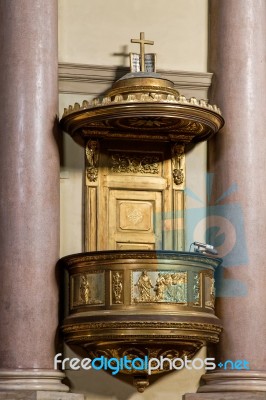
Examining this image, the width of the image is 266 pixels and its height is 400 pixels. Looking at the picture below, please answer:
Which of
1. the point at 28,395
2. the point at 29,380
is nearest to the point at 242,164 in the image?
the point at 29,380

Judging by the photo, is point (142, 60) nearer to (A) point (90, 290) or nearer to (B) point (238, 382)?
(A) point (90, 290)

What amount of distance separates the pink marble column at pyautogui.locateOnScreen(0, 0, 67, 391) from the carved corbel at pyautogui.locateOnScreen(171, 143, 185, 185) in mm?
1296

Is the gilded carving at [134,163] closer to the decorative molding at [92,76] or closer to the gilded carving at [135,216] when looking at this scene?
the gilded carving at [135,216]

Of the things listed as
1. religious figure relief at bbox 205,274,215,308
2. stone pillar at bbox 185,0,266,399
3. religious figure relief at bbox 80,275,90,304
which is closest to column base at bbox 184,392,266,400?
stone pillar at bbox 185,0,266,399

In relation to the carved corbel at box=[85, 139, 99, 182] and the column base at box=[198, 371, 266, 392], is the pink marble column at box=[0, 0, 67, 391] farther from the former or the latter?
the column base at box=[198, 371, 266, 392]

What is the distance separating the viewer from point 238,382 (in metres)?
11.2

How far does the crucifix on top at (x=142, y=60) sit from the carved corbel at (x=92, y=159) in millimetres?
850

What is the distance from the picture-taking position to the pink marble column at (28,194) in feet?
35.3

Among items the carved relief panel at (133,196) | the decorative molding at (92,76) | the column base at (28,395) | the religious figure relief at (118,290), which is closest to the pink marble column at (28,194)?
the column base at (28,395)

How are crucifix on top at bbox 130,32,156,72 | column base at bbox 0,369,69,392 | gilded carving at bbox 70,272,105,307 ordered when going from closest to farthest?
column base at bbox 0,369,69,392 → gilded carving at bbox 70,272,105,307 → crucifix on top at bbox 130,32,156,72

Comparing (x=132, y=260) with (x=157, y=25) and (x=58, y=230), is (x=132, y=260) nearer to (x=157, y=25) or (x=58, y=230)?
(x=58, y=230)

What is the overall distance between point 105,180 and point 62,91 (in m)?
1.00

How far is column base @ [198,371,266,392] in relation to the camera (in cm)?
1122

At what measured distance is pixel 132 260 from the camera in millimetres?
10844
